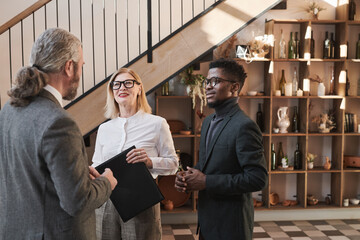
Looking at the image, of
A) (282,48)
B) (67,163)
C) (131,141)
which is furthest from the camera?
(282,48)

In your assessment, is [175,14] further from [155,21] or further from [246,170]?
[246,170]

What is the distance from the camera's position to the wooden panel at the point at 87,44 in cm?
501

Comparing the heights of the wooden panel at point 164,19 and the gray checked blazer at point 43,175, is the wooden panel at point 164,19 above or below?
above

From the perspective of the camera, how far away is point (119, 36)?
16.9 ft

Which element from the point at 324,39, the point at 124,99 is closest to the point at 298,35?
the point at 324,39

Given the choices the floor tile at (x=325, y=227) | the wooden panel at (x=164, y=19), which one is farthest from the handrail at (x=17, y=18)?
the floor tile at (x=325, y=227)

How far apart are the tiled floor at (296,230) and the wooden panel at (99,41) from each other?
2269 millimetres

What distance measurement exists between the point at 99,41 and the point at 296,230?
3.59m

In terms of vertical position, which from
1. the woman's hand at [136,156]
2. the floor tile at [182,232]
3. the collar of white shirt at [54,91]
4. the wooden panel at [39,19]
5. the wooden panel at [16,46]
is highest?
the wooden panel at [39,19]

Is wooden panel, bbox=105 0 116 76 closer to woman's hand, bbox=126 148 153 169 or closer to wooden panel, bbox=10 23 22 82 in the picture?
wooden panel, bbox=10 23 22 82

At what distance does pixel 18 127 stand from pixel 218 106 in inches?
45.6

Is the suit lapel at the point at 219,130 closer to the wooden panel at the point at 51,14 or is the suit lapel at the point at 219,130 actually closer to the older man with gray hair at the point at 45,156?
the older man with gray hair at the point at 45,156

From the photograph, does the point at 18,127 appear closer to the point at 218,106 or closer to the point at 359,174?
the point at 218,106

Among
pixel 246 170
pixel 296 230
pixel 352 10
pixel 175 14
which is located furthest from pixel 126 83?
pixel 352 10
